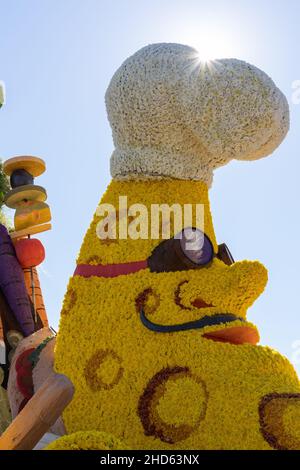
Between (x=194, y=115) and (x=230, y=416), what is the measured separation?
1518 mm

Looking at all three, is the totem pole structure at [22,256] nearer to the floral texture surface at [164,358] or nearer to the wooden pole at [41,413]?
the floral texture surface at [164,358]

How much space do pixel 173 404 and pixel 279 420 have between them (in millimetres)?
475

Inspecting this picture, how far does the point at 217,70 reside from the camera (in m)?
3.48

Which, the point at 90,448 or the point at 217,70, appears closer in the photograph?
the point at 90,448

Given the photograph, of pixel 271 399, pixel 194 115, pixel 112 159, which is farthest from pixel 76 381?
pixel 194 115

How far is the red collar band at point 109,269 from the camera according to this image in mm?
3321

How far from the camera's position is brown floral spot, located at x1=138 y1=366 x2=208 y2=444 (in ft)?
9.51

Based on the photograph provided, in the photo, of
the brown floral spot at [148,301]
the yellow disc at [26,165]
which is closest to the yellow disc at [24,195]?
the yellow disc at [26,165]

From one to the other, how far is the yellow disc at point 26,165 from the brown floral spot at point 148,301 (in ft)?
9.46

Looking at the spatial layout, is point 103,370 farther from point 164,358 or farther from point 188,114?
point 188,114

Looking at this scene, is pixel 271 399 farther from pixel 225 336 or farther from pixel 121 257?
pixel 121 257

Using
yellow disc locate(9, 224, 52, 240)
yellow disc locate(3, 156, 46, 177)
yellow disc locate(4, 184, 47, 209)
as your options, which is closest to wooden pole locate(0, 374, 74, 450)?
yellow disc locate(9, 224, 52, 240)

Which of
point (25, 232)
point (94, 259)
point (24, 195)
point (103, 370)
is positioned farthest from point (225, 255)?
point (24, 195)
